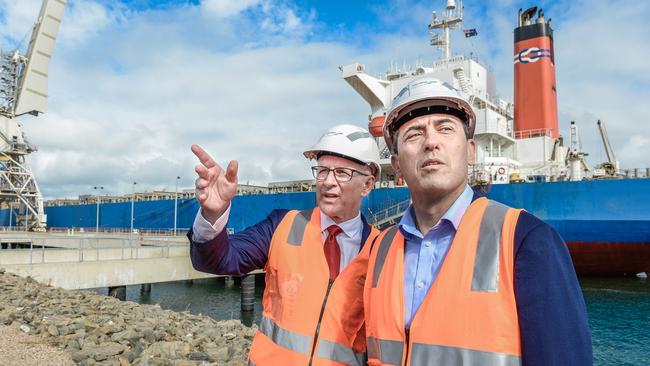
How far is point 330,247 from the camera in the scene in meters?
2.35

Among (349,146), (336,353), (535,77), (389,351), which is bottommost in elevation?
(336,353)

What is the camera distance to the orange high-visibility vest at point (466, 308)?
4.19 ft

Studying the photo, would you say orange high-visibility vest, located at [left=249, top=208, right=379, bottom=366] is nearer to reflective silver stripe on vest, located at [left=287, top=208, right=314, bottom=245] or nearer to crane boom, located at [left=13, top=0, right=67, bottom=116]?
reflective silver stripe on vest, located at [left=287, top=208, right=314, bottom=245]

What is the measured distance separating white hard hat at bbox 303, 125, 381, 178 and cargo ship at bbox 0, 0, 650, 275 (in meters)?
16.2

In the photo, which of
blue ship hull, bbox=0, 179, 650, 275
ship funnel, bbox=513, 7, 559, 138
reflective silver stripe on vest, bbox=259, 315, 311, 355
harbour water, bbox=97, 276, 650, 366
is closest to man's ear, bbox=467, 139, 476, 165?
reflective silver stripe on vest, bbox=259, 315, 311, 355

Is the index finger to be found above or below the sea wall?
above

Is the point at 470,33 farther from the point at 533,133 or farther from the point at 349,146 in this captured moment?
the point at 349,146

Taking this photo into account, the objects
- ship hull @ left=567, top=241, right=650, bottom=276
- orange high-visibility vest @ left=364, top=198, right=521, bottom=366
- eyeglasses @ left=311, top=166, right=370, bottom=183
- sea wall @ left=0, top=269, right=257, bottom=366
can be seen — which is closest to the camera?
orange high-visibility vest @ left=364, top=198, right=521, bottom=366

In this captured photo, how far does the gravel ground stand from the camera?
5.08 metres

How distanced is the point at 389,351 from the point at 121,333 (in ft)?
19.8

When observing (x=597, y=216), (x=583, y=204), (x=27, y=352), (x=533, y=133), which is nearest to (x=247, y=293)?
(x=27, y=352)

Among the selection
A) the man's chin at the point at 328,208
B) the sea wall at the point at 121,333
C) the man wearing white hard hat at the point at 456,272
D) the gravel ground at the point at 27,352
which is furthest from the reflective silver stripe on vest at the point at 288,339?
the gravel ground at the point at 27,352

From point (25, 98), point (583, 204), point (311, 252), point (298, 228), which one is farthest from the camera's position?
point (25, 98)

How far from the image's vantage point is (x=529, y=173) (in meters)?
20.8
